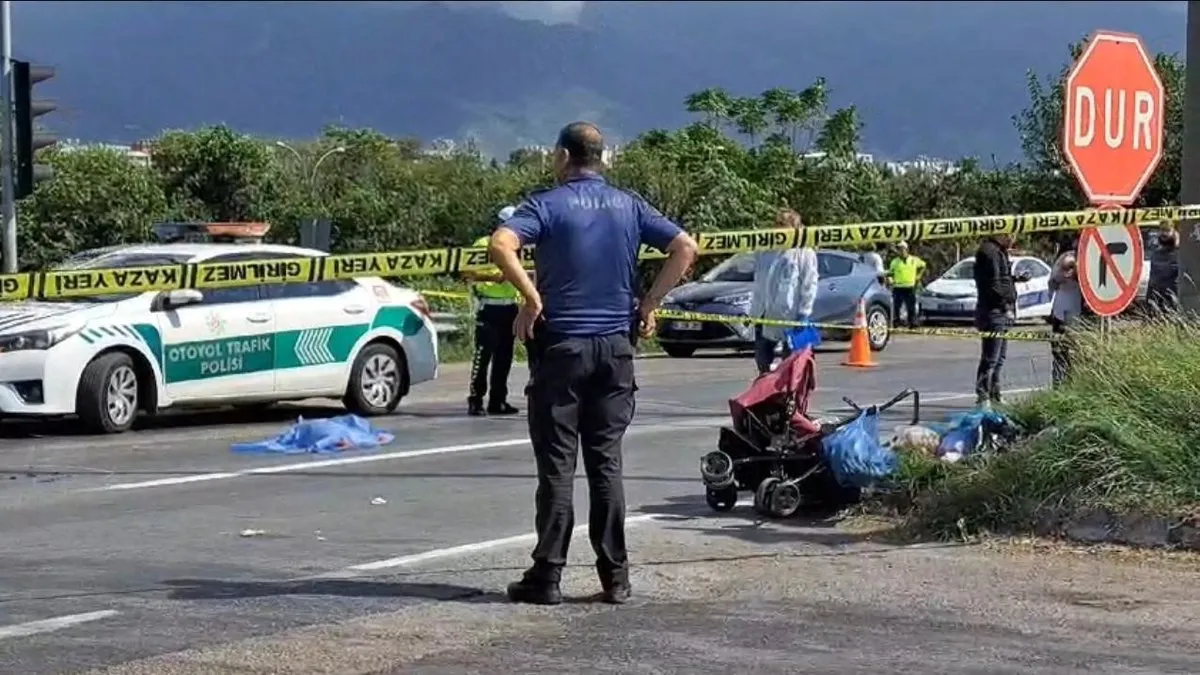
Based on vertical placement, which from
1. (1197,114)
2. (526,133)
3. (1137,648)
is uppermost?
(526,133)

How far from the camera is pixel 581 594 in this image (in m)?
7.80

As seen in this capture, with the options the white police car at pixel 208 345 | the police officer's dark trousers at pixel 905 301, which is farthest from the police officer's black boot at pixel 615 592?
the police officer's dark trousers at pixel 905 301

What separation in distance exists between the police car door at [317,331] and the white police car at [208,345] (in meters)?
0.01

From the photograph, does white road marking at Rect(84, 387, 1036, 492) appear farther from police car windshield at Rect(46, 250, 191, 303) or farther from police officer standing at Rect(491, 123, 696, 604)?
police officer standing at Rect(491, 123, 696, 604)

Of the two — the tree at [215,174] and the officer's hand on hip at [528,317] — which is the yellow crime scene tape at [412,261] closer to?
the officer's hand on hip at [528,317]

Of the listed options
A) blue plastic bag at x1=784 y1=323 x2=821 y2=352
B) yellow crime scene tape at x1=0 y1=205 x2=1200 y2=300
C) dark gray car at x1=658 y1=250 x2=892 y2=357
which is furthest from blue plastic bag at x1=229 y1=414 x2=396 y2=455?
dark gray car at x1=658 y1=250 x2=892 y2=357

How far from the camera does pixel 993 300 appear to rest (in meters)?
15.6

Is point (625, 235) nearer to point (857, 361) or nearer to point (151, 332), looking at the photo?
point (151, 332)

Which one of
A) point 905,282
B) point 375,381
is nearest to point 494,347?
point 375,381

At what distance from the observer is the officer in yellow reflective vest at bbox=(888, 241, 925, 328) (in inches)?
1260

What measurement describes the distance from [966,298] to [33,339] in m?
23.6

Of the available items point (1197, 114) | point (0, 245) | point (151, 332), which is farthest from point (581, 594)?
point (0, 245)

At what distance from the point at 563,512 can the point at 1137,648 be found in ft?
7.46

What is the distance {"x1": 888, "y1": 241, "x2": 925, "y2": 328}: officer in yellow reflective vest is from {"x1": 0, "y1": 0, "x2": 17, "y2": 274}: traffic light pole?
55.6ft
